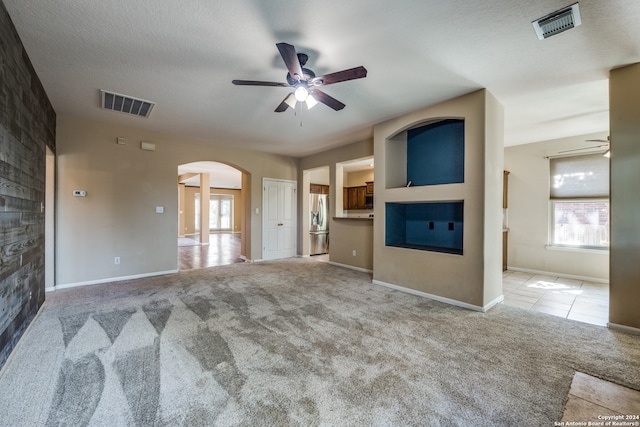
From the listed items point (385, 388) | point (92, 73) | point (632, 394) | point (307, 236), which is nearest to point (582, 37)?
point (632, 394)

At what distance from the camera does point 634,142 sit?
265cm

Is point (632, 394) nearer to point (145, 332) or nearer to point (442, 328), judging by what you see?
point (442, 328)

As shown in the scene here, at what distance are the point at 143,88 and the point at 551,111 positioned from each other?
5.67m

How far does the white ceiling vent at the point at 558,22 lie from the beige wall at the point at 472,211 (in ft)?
3.48

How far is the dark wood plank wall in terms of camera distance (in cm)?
201

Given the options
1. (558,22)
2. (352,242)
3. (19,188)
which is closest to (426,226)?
(352,242)

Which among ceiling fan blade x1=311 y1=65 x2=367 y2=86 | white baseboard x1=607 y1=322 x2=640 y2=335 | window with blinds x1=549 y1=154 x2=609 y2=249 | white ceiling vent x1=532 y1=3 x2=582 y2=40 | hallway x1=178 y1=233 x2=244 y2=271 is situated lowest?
white baseboard x1=607 y1=322 x2=640 y2=335

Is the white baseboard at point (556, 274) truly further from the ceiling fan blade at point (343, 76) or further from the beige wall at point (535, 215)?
the ceiling fan blade at point (343, 76)

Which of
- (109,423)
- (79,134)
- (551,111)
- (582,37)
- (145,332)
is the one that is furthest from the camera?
(79,134)

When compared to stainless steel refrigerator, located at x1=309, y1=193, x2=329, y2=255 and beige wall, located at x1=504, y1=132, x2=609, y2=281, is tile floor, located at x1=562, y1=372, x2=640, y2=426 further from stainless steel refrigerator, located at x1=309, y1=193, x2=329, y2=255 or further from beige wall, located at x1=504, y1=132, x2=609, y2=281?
stainless steel refrigerator, located at x1=309, y1=193, x2=329, y2=255

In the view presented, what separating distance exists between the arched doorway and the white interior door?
529mm

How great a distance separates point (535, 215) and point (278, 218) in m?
5.82

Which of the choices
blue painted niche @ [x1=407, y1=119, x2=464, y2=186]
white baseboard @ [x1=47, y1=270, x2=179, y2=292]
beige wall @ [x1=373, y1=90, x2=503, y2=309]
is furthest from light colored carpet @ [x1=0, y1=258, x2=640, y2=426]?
blue painted niche @ [x1=407, y1=119, x2=464, y2=186]

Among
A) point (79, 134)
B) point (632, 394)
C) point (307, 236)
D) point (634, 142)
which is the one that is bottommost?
point (632, 394)
